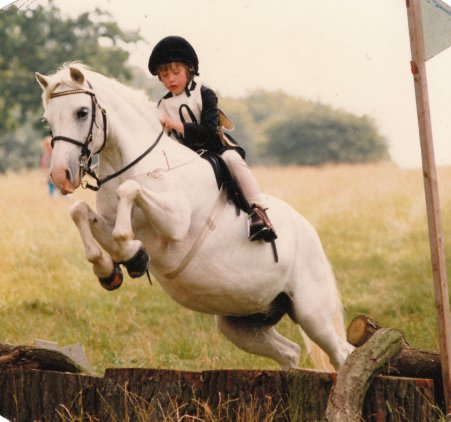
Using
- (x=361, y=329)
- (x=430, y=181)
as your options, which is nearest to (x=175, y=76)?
(x=430, y=181)

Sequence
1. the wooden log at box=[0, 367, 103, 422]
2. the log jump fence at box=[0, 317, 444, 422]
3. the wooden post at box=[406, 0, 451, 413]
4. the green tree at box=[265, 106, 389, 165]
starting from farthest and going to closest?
the green tree at box=[265, 106, 389, 165] → the wooden log at box=[0, 367, 103, 422] → the wooden post at box=[406, 0, 451, 413] → the log jump fence at box=[0, 317, 444, 422]

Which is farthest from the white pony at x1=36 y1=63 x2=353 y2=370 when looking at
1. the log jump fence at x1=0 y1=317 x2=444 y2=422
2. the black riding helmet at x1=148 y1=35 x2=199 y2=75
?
the log jump fence at x1=0 y1=317 x2=444 y2=422

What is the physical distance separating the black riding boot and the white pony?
0.07m

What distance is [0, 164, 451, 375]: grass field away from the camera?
22.8ft

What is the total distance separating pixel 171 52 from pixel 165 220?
1016 mm

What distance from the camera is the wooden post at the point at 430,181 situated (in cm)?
539

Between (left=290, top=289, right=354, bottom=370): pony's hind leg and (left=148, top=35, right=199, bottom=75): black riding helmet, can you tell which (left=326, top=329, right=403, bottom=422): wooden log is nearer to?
(left=290, top=289, right=354, bottom=370): pony's hind leg

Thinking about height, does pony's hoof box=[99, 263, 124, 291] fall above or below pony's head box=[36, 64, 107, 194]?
below

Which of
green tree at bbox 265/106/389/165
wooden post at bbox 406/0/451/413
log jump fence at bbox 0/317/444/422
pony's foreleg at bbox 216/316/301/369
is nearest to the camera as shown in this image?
log jump fence at bbox 0/317/444/422

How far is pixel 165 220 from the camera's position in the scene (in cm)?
532

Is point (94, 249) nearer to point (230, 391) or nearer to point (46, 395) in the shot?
point (230, 391)

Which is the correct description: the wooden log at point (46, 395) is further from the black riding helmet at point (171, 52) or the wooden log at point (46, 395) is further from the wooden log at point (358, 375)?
the black riding helmet at point (171, 52)

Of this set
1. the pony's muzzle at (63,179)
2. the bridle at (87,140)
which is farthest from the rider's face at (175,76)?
the pony's muzzle at (63,179)

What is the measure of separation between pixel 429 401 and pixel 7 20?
15.2ft
